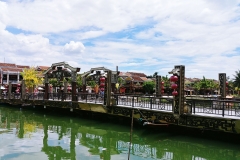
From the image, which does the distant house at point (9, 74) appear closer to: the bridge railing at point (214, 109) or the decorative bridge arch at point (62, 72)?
the decorative bridge arch at point (62, 72)

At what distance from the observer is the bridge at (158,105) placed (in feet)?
36.6

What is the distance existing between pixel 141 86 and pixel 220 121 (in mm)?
34633

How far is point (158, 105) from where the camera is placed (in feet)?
44.7

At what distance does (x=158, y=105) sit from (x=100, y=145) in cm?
412

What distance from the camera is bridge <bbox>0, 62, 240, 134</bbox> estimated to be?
1116cm

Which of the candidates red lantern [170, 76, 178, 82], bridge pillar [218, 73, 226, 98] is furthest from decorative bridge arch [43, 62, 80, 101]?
bridge pillar [218, 73, 226, 98]

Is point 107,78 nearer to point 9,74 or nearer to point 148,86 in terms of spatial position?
point 148,86

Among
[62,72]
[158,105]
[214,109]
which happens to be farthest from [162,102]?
[62,72]

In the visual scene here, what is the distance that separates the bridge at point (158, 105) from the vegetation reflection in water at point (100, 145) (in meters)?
0.85

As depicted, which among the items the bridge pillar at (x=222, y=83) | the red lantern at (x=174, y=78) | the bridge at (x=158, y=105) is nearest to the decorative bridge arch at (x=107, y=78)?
the bridge at (x=158, y=105)

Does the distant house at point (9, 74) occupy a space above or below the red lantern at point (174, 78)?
above

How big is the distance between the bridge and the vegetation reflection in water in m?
0.85

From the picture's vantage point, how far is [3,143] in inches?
444

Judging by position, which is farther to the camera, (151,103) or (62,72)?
(62,72)
